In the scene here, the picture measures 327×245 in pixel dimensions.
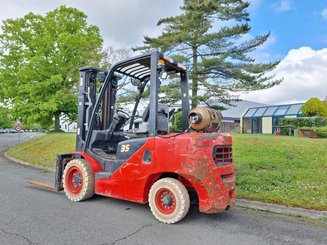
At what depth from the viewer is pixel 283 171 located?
7.52 metres

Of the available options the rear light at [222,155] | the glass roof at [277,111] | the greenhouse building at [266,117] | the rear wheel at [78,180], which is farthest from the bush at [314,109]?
the rear wheel at [78,180]

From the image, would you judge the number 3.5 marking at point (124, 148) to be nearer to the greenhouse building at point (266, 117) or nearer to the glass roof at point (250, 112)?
the greenhouse building at point (266, 117)

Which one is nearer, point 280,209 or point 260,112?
point 280,209

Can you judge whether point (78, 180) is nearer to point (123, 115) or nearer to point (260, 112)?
point (123, 115)

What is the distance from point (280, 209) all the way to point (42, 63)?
20506 millimetres

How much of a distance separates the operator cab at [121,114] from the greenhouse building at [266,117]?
21304mm

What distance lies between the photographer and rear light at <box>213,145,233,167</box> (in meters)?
4.47

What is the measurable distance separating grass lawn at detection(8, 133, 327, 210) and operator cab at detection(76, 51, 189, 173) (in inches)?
95.4

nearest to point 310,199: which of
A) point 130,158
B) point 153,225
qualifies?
point 153,225

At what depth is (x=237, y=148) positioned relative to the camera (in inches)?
→ 407

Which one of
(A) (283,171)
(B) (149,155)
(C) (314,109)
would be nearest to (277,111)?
(C) (314,109)

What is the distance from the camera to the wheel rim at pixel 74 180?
5.77 meters

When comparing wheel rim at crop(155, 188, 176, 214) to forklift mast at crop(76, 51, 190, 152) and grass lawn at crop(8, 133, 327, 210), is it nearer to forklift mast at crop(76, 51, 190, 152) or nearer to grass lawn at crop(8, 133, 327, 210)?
forklift mast at crop(76, 51, 190, 152)

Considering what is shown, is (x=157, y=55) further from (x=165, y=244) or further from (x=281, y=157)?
(x=281, y=157)
